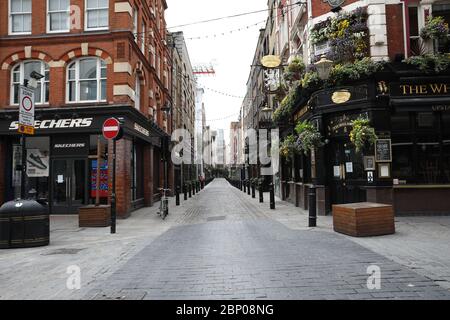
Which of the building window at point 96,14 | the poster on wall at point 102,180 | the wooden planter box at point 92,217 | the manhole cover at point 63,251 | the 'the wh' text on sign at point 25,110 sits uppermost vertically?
the building window at point 96,14

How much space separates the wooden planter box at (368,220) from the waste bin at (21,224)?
24.8 feet

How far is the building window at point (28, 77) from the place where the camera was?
17453 millimetres

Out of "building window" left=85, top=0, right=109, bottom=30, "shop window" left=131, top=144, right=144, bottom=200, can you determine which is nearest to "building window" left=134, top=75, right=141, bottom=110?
"shop window" left=131, top=144, right=144, bottom=200

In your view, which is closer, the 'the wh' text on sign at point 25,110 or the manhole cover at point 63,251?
the manhole cover at point 63,251

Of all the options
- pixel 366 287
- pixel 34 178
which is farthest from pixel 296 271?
pixel 34 178

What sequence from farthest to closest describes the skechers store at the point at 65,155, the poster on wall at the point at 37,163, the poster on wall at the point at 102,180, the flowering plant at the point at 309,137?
1. the poster on wall at the point at 37,163
2. the poster on wall at the point at 102,180
3. the skechers store at the point at 65,155
4. the flowering plant at the point at 309,137

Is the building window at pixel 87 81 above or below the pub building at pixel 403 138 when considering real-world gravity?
above

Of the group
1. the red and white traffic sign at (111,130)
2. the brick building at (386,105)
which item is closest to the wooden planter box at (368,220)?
the brick building at (386,105)

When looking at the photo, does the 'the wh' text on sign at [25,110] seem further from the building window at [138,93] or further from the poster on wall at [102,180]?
the building window at [138,93]

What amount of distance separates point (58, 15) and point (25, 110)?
931cm

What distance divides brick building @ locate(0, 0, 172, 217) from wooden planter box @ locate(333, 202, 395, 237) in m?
9.74

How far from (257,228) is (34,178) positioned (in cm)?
1130

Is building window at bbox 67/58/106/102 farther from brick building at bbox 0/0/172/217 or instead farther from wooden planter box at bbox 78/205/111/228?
wooden planter box at bbox 78/205/111/228
